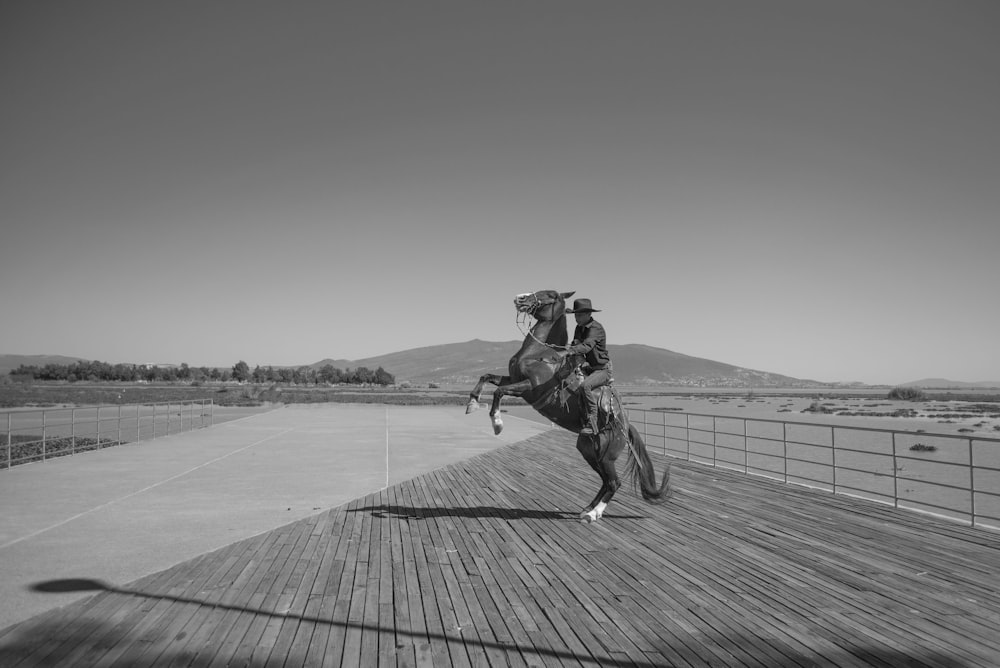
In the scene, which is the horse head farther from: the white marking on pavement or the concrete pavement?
the white marking on pavement

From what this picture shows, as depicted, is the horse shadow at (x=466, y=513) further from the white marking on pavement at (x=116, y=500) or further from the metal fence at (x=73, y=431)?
the metal fence at (x=73, y=431)

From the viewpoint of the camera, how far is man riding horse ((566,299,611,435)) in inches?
276

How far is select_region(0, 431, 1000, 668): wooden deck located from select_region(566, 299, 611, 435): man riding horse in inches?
53.8

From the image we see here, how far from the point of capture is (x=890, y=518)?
24.5 ft

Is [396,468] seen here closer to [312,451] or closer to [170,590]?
[312,451]

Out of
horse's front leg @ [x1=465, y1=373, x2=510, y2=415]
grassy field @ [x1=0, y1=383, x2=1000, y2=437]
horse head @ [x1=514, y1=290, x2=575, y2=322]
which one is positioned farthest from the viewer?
grassy field @ [x1=0, y1=383, x2=1000, y2=437]

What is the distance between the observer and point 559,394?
6.78m

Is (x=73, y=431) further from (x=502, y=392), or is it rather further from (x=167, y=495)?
(x=502, y=392)

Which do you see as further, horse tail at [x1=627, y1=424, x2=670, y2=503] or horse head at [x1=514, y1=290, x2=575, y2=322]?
horse tail at [x1=627, y1=424, x2=670, y2=503]

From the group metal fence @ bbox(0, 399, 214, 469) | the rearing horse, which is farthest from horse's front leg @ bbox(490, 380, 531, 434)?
metal fence @ bbox(0, 399, 214, 469)

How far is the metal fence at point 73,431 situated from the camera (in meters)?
15.4

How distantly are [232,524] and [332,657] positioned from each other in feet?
20.5

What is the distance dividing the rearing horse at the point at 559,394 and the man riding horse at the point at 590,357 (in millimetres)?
93

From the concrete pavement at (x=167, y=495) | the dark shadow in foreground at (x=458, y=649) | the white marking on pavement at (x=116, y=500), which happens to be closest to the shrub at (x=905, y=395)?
the concrete pavement at (x=167, y=495)
